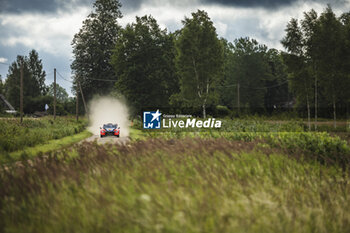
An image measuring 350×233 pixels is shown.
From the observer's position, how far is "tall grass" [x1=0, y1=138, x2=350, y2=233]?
10.6ft

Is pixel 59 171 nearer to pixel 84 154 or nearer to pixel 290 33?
pixel 84 154

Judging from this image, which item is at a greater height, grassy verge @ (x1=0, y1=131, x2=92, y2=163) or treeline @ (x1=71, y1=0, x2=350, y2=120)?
treeline @ (x1=71, y1=0, x2=350, y2=120)

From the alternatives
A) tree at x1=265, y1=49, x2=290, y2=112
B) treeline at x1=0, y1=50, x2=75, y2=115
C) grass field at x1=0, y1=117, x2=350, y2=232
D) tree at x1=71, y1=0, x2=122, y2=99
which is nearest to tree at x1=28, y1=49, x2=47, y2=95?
treeline at x1=0, y1=50, x2=75, y2=115

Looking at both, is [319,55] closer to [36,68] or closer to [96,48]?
[96,48]

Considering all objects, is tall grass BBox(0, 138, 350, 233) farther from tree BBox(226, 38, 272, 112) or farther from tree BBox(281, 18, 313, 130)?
tree BBox(226, 38, 272, 112)

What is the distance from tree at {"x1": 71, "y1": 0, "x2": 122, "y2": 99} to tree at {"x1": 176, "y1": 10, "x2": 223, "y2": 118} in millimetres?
19523

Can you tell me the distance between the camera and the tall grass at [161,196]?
3238mm

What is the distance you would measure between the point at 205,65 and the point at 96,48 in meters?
24.2

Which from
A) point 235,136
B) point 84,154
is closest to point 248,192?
point 84,154

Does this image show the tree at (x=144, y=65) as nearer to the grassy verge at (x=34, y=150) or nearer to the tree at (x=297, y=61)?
the tree at (x=297, y=61)

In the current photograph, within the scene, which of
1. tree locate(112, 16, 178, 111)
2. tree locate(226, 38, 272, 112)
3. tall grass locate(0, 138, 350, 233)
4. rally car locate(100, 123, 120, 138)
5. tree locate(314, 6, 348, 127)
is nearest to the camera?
tall grass locate(0, 138, 350, 233)

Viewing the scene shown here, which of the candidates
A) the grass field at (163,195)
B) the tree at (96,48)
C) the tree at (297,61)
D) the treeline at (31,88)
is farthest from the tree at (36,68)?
the grass field at (163,195)

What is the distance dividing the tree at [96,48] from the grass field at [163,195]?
5380 centimetres

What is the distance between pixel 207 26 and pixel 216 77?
22.9 feet
